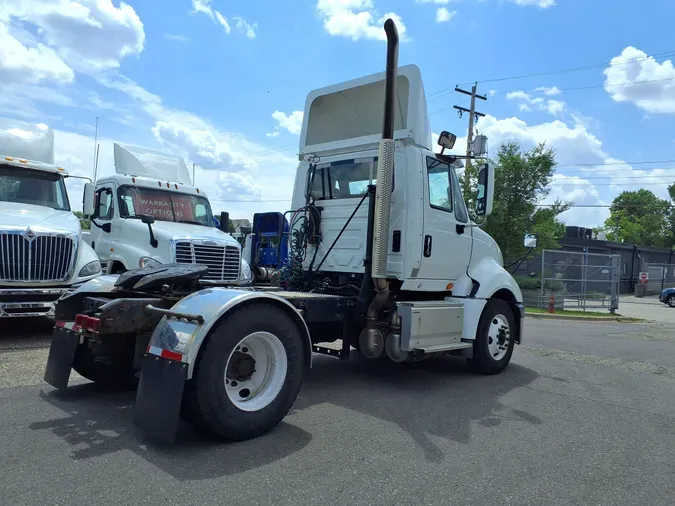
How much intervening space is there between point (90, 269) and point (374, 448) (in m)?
6.63

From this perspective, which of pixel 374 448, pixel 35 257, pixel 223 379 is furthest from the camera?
pixel 35 257

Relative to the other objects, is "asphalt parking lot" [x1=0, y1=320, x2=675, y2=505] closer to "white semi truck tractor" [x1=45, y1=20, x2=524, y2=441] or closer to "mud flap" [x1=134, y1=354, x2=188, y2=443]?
"mud flap" [x1=134, y1=354, x2=188, y2=443]

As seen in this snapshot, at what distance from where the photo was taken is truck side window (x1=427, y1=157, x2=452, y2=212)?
667 centimetres

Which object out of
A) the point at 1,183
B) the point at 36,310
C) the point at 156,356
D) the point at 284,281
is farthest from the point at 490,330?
the point at 1,183

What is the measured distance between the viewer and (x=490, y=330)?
717 cm

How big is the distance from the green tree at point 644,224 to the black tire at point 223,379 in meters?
61.6

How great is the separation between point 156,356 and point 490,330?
458 centimetres

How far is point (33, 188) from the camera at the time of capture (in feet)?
32.4

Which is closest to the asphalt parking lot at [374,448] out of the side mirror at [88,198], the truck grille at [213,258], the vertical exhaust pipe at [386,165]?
the vertical exhaust pipe at [386,165]

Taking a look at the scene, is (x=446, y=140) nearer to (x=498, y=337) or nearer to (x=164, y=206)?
(x=498, y=337)

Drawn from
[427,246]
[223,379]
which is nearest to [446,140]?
[427,246]

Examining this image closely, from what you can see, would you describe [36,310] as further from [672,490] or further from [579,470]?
[672,490]

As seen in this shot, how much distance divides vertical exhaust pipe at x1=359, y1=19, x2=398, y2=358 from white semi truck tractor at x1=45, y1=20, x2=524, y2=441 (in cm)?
1

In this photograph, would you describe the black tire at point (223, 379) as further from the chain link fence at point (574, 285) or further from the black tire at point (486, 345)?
the chain link fence at point (574, 285)
